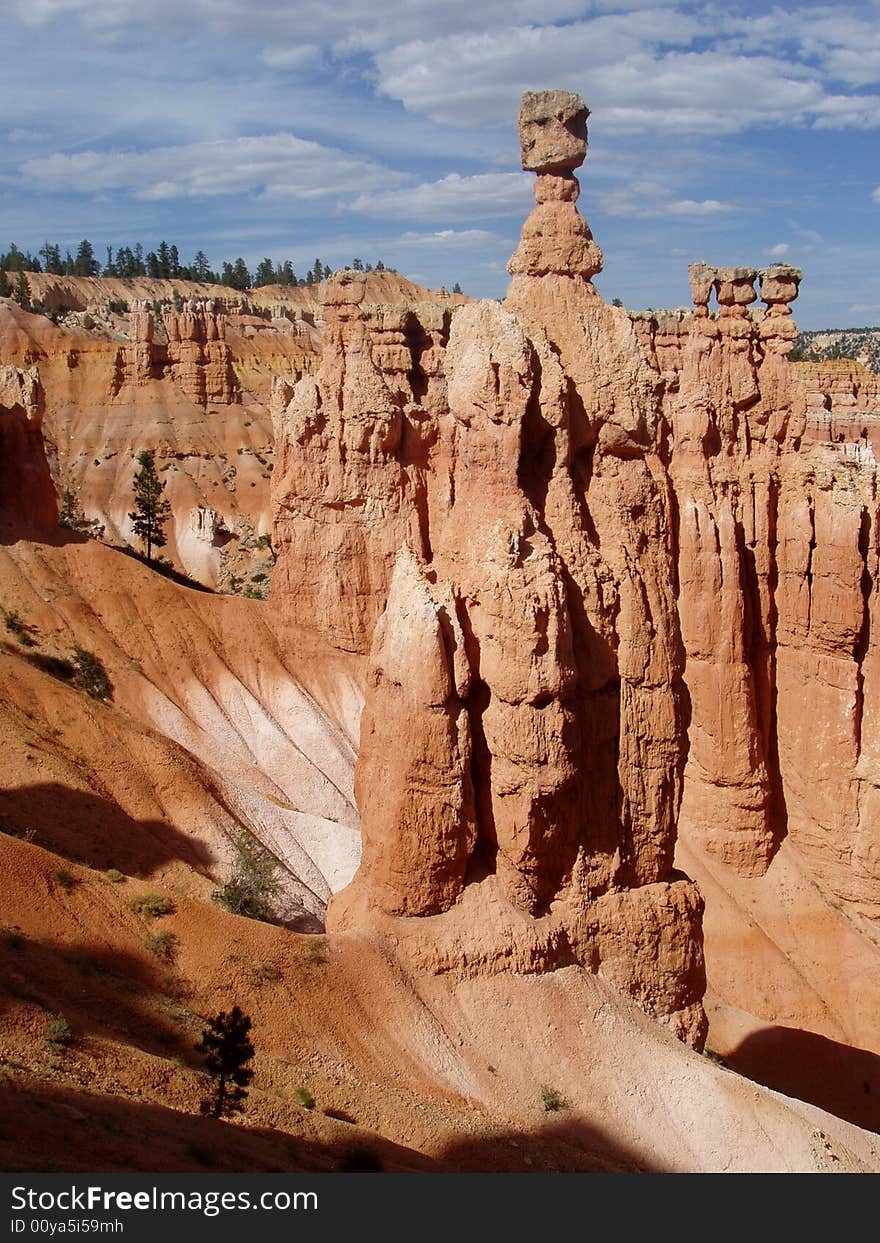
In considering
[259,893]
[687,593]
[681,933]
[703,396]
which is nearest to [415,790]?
[681,933]

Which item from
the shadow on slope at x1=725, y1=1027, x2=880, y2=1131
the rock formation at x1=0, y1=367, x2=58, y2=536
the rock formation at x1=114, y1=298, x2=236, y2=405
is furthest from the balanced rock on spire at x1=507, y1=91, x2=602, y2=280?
the rock formation at x1=114, y1=298, x2=236, y2=405

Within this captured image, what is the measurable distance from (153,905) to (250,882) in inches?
368

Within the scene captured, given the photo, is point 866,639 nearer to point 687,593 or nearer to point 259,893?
point 687,593

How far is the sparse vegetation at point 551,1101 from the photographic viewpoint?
15.3 m

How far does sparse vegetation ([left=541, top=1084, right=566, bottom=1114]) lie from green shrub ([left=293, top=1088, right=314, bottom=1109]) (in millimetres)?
3596

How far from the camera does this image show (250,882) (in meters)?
26.8

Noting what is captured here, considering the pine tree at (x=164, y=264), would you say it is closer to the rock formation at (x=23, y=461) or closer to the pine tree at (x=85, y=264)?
the pine tree at (x=85, y=264)

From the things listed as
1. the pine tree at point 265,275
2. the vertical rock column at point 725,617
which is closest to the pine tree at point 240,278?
the pine tree at point 265,275

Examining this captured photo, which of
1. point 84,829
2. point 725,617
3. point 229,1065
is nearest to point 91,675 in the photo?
point 84,829

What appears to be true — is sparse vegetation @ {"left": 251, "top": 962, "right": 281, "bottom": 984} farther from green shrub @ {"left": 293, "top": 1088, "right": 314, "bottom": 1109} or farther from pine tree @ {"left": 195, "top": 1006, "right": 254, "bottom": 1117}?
green shrub @ {"left": 293, "top": 1088, "right": 314, "bottom": 1109}

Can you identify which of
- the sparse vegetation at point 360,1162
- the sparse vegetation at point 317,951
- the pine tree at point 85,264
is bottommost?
the sparse vegetation at point 360,1162

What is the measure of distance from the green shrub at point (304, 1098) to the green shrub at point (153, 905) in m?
4.65

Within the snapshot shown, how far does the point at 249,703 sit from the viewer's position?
38812 millimetres

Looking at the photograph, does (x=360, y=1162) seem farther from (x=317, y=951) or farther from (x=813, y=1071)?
(x=813, y=1071)
